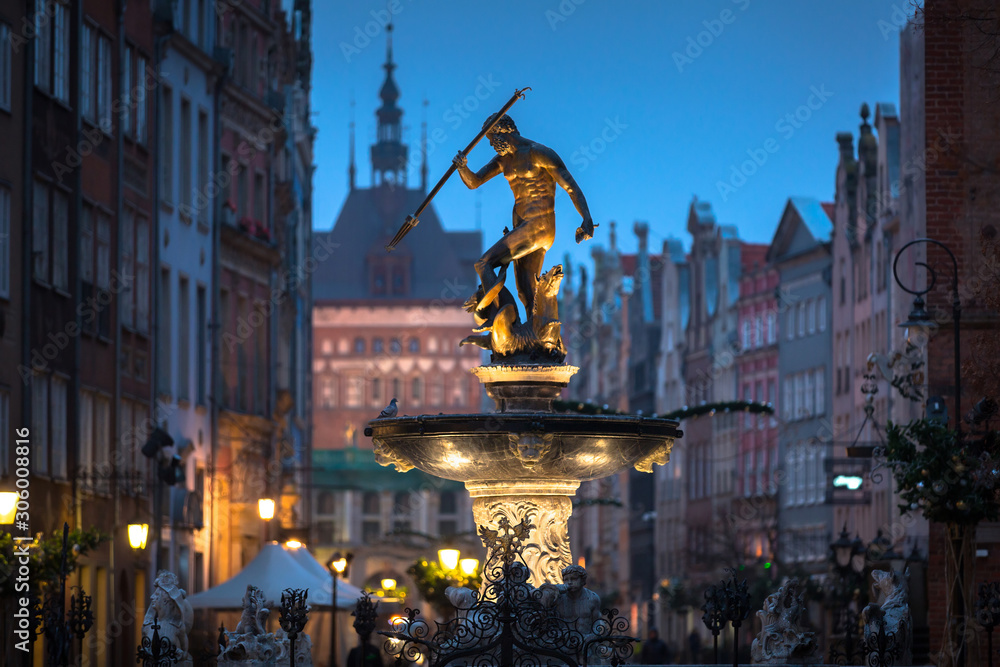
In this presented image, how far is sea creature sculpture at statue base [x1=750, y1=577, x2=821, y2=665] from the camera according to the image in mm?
16297

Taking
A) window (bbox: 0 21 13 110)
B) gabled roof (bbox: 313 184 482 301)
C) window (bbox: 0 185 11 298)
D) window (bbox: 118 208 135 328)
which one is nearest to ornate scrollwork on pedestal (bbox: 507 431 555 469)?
window (bbox: 0 185 11 298)

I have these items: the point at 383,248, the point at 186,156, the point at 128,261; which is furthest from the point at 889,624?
the point at 383,248

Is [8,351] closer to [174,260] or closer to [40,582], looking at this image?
[40,582]

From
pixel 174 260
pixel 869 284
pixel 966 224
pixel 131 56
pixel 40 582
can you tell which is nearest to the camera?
pixel 40 582

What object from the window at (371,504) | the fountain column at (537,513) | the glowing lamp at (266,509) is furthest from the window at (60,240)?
A: the window at (371,504)

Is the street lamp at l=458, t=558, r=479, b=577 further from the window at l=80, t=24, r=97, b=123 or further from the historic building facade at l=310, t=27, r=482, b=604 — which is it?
the historic building facade at l=310, t=27, r=482, b=604

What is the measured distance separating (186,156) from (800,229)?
33.1m

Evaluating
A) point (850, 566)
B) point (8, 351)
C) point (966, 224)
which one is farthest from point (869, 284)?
point (8, 351)

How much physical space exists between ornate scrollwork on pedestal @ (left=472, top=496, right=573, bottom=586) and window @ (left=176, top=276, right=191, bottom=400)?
24383 mm

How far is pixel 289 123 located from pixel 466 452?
4033 cm

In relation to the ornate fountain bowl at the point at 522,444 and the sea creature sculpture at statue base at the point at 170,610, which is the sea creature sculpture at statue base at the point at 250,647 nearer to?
the sea creature sculpture at statue base at the point at 170,610

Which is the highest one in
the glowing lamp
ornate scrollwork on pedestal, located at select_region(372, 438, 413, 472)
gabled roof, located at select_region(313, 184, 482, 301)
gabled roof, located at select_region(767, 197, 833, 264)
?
gabled roof, located at select_region(313, 184, 482, 301)

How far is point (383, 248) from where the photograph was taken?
16825 centimetres

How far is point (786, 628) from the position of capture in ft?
53.6
